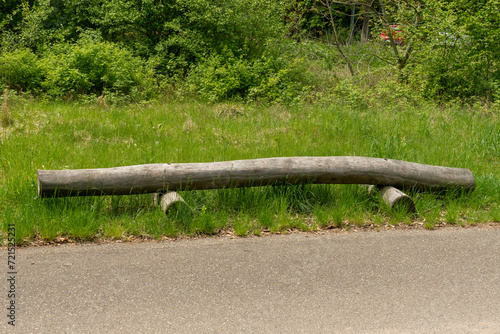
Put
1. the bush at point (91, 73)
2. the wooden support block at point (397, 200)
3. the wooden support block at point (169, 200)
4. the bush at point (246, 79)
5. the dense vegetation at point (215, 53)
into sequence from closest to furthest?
1. the wooden support block at point (169, 200)
2. the wooden support block at point (397, 200)
3. the bush at point (91, 73)
4. the dense vegetation at point (215, 53)
5. the bush at point (246, 79)

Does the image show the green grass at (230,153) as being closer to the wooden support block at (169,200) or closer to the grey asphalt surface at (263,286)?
the wooden support block at (169,200)

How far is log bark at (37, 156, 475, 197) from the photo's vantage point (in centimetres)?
489

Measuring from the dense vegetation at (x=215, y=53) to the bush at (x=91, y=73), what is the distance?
0.08ft

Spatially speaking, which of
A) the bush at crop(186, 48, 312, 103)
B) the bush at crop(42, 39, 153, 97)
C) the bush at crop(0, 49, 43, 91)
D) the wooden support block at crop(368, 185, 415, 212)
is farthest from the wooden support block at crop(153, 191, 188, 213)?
the bush at crop(0, 49, 43, 91)

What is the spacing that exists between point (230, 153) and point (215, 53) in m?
6.15

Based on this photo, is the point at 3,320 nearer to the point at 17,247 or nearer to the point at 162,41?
→ the point at 17,247

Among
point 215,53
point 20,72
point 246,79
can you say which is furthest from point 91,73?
point 246,79

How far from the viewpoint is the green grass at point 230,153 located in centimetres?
505

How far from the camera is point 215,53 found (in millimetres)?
12617

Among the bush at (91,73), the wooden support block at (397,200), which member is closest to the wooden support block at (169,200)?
the wooden support block at (397,200)

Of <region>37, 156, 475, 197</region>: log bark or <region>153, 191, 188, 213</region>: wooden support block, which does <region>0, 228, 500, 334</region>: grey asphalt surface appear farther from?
<region>37, 156, 475, 197</region>: log bark

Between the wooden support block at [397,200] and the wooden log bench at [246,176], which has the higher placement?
the wooden log bench at [246,176]

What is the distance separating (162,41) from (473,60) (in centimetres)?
767

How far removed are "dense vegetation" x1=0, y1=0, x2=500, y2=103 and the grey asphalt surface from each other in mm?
6932
